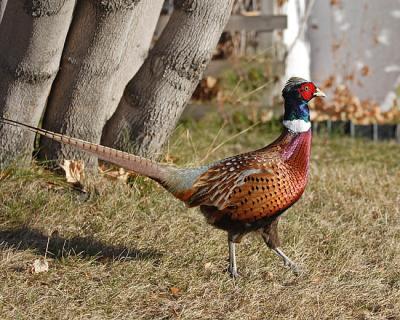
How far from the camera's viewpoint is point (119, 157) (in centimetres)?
455

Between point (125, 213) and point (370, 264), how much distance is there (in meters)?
1.51

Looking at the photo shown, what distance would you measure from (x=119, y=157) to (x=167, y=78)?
1.29 metres

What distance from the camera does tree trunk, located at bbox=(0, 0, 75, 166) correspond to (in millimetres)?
5109

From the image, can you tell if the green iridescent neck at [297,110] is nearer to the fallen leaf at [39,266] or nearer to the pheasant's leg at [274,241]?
the pheasant's leg at [274,241]

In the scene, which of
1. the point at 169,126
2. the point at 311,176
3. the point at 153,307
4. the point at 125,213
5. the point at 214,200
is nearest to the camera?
the point at 153,307

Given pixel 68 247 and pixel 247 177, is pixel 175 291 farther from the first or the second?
pixel 68 247

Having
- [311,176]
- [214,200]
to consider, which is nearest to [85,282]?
[214,200]

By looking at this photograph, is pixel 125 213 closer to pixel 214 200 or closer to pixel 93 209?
pixel 93 209

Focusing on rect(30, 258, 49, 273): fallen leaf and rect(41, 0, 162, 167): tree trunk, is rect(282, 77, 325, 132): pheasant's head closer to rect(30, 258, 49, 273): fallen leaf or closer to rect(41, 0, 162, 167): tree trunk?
rect(41, 0, 162, 167): tree trunk

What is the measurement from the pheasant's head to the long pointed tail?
2.23 feet

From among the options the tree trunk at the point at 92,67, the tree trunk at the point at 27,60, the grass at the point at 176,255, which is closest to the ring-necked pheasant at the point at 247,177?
the grass at the point at 176,255

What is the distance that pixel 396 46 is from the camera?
9820mm

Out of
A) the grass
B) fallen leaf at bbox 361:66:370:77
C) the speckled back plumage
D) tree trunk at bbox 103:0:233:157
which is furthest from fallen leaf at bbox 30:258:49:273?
fallen leaf at bbox 361:66:370:77

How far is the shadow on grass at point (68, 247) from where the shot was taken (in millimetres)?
4832
